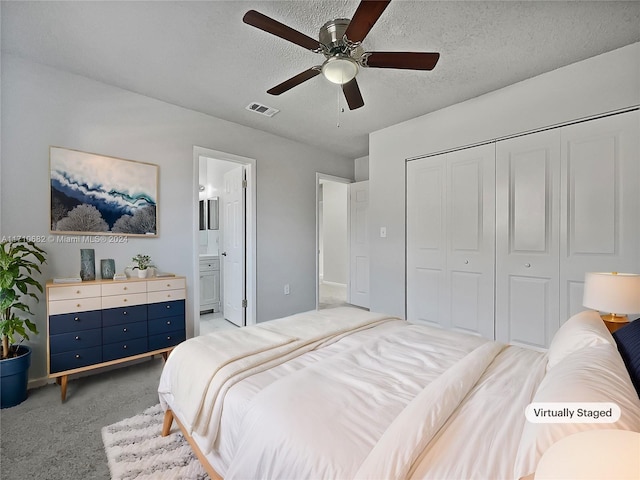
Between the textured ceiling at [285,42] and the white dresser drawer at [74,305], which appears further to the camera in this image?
the white dresser drawer at [74,305]

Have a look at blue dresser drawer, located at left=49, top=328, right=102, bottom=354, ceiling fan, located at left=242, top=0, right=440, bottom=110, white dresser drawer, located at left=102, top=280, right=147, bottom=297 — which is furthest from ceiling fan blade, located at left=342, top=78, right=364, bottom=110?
blue dresser drawer, located at left=49, top=328, right=102, bottom=354

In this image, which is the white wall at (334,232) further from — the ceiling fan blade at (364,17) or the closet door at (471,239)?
the ceiling fan blade at (364,17)

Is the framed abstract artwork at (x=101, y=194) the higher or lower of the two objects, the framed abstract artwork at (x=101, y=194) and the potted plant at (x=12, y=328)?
the higher

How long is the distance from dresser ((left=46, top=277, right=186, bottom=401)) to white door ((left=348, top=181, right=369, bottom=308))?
10.1 ft

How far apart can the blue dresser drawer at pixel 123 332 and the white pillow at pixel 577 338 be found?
2.79 m

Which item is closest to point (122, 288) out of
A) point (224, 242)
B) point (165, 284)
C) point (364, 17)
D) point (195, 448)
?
point (165, 284)

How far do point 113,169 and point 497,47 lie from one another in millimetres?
3309

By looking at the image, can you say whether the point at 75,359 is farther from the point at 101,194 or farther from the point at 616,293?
the point at 616,293

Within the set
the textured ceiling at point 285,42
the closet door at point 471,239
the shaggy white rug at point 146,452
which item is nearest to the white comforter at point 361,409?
the shaggy white rug at point 146,452

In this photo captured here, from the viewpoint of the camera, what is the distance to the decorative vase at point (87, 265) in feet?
7.92

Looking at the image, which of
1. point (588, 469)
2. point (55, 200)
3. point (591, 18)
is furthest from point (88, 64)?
point (591, 18)

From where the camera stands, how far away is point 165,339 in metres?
2.65

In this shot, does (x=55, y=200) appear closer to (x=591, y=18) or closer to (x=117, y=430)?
(x=117, y=430)

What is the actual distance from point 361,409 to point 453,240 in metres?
2.60
